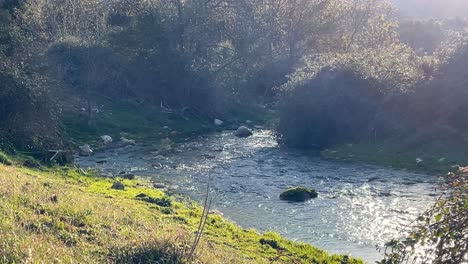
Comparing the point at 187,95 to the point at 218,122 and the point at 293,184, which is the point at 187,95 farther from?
the point at 293,184

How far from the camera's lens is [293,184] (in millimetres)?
35250

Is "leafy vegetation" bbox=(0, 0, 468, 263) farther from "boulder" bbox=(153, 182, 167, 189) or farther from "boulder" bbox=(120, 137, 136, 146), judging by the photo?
"boulder" bbox=(153, 182, 167, 189)

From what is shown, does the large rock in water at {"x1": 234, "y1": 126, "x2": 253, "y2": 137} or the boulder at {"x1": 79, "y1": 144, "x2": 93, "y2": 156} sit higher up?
the large rock in water at {"x1": 234, "y1": 126, "x2": 253, "y2": 137}

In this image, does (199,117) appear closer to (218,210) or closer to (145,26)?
(145,26)

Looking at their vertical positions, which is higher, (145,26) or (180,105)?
(145,26)

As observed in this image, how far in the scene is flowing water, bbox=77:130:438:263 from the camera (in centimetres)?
2531

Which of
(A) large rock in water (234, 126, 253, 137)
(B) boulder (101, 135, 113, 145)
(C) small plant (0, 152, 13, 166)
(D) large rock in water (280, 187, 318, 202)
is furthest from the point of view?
(A) large rock in water (234, 126, 253, 137)

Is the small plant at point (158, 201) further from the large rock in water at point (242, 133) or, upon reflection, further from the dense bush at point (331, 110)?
the large rock in water at point (242, 133)

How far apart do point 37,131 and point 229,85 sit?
126ft

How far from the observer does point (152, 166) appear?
40.7m

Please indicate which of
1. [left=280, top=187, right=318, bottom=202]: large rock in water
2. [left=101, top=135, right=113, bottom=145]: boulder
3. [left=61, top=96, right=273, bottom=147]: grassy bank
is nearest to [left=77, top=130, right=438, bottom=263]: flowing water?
[left=280, top=187, right=318, bottom=202]: large rock in water

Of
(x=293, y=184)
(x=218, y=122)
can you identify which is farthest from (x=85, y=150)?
(x=218, y=122)

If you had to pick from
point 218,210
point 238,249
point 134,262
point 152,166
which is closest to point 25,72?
point 152,166

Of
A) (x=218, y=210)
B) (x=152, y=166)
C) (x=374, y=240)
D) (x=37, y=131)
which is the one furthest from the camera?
(x=152, y=166)
